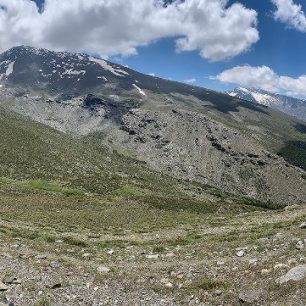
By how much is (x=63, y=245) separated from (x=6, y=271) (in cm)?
734

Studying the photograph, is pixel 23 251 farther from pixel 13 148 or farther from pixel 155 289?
pixel 13 148

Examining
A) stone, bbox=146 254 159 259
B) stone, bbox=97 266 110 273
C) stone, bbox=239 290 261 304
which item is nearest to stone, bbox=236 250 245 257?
stone, bbox=146 254 159 259

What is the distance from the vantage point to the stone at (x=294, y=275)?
16.6 m

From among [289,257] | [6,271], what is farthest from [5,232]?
[289,257]

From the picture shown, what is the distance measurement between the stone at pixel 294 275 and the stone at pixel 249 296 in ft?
3.53

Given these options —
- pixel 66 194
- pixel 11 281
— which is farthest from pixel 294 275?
pixel 66 194

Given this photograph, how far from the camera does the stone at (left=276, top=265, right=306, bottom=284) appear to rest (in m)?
16.6

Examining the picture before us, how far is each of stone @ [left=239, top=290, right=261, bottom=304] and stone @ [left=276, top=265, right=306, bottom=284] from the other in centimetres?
107

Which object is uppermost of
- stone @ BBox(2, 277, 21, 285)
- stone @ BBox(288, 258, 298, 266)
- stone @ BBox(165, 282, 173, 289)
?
stone @ BBox(288, 258, 298, 266)

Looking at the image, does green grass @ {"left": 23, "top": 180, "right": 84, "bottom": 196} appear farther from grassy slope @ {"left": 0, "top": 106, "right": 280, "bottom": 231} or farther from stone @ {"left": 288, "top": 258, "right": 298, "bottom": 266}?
stone @ {"left": 288, "top": 258, "right": 298, "bottom": 266}

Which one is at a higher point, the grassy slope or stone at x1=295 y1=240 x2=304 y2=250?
stone at x1=295 y1=240 x2=304 y2=250

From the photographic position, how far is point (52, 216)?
48.0 m

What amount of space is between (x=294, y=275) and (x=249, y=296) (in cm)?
212

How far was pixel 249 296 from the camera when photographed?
1636cm
